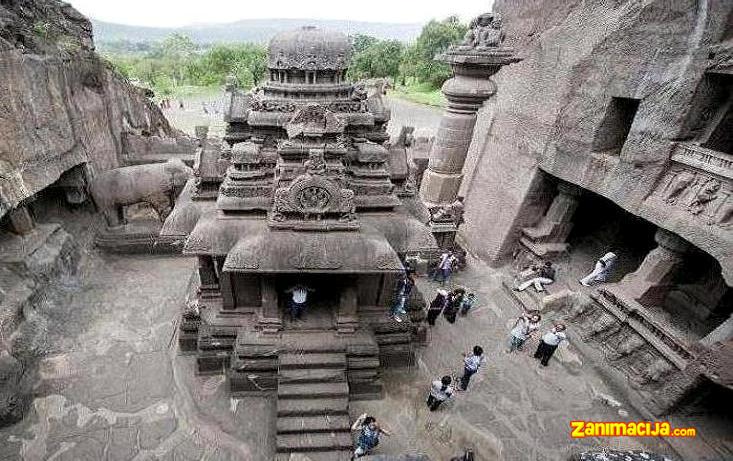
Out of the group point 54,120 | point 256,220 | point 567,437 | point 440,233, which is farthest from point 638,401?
point 54,120

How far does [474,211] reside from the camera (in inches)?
615

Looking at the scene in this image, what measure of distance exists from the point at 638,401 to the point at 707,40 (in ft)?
27.4

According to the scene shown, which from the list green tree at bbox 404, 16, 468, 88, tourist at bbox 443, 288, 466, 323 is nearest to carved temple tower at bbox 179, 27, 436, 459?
tourist at bbox 443, 288, 466, 323

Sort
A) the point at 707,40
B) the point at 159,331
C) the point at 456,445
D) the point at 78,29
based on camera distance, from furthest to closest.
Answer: the point at 78,29, the point at 159,331, the point at 707,40, the point at 456,445

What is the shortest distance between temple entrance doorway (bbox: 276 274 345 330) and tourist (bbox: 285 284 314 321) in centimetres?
11

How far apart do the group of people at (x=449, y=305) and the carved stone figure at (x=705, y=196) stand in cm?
563

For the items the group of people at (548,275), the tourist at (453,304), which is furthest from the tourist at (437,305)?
the group of people at (548,275)

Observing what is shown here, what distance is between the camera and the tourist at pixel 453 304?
11039 mm

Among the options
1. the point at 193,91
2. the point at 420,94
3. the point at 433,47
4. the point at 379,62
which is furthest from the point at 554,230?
the point at 193,91

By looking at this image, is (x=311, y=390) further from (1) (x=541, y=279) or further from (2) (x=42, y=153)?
(2) (x=42, y=153)

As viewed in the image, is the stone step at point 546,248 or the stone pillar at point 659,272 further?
the stone step at point 546,248

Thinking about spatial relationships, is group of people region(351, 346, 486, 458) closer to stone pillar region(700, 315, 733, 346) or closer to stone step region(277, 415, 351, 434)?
stone step region(277, 415, 351, 434)

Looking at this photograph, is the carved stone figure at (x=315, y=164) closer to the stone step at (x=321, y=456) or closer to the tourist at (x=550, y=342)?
A: the stone step at (x=321, y=456)

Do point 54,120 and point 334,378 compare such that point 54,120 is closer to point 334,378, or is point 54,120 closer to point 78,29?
point 78,29
